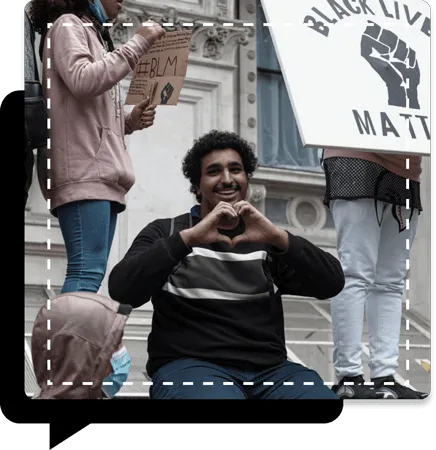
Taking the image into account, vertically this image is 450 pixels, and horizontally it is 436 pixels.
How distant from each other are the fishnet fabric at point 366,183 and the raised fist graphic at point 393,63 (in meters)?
0.22

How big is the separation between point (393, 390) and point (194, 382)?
68cm

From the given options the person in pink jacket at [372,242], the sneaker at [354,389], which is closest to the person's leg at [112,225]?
the person in pink jacket at [372,242]

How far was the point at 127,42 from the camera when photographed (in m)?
3.81

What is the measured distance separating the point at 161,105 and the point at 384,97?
0.71 meters

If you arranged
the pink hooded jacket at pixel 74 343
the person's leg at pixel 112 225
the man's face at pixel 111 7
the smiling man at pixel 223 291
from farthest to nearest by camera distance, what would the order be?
the man's face at pixel 111 7
the person's leg at pixel 112 225
the smiling man at pixel 223 291
the pink hooded jacket at pixel 74 343

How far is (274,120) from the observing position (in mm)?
3992

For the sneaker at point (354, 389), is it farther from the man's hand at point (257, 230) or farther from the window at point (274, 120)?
the window at point (274, 120)

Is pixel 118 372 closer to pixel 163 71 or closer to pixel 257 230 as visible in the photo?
pixel 257 230

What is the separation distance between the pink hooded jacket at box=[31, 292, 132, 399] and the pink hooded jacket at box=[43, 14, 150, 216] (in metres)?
0.34

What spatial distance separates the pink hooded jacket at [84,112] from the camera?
12.2ft

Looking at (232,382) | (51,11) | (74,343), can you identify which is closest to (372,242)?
(232,382)

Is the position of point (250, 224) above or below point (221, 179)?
below
